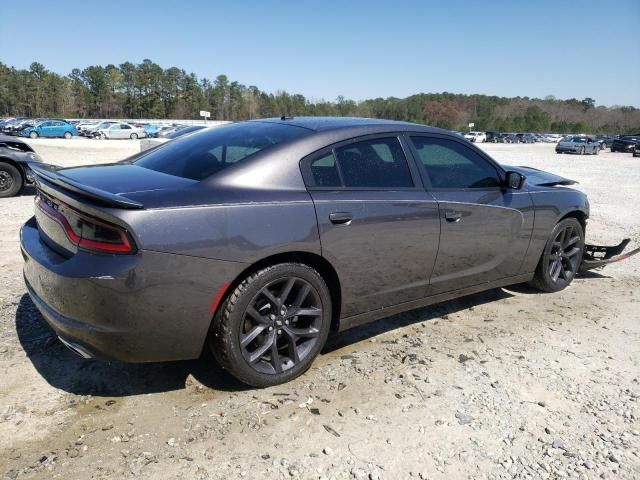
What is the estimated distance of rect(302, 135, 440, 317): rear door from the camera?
2.95 metres

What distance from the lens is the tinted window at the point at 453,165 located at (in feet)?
11.7

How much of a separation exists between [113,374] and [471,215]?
268 cm

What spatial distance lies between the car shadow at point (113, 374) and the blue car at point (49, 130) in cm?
4205

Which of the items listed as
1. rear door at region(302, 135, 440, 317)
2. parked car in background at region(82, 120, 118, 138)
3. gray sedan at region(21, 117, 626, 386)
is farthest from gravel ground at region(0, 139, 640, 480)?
parked car in background at region(82, 120, 118, 138)

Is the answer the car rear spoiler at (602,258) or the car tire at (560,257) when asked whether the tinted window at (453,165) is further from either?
the car rear spoiler at (602,258)

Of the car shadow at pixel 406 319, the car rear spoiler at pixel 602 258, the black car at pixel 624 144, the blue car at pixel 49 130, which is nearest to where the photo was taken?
the car shadow at pixel 406 319

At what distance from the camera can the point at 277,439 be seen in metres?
2.44

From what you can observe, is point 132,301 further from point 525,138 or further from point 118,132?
point 525,138

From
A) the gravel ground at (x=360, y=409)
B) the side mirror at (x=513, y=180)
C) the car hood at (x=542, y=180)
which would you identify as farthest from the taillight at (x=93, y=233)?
the car hood at (x=542, y=180)

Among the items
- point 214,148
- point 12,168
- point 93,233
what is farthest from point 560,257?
point 12,168

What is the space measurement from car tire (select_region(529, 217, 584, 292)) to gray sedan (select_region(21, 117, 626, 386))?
670 mm

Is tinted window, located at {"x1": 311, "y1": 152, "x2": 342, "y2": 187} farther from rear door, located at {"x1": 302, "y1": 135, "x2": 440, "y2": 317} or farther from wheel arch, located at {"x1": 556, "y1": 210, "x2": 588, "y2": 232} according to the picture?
wheel arch, located at {"x1": 556, "y1": 210, "x2": 588, "y2": 232}

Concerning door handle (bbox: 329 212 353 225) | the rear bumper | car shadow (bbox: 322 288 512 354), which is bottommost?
car shadow (bbox: 322 288 512 354)

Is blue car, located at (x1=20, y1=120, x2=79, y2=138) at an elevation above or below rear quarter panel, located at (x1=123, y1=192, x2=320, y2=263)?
below
